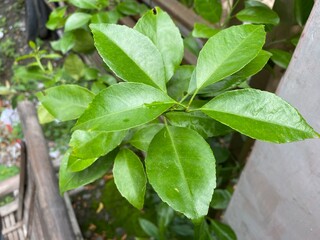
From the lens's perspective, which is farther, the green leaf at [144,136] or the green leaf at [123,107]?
the green leaf at [144,136]

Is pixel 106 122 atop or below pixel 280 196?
atop

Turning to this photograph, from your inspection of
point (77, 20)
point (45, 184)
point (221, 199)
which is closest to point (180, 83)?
point (77, 20)

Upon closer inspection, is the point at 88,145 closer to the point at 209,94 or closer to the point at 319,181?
the point at 209,94

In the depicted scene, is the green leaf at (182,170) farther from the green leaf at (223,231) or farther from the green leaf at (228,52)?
the green leaf at (223,231)

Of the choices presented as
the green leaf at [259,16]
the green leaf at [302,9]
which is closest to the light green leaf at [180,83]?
the green leaf at [259,16]

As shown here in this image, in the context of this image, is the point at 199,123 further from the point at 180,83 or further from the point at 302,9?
the point at 302,9

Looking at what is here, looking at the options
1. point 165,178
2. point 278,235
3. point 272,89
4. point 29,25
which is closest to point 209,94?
point 165,178
